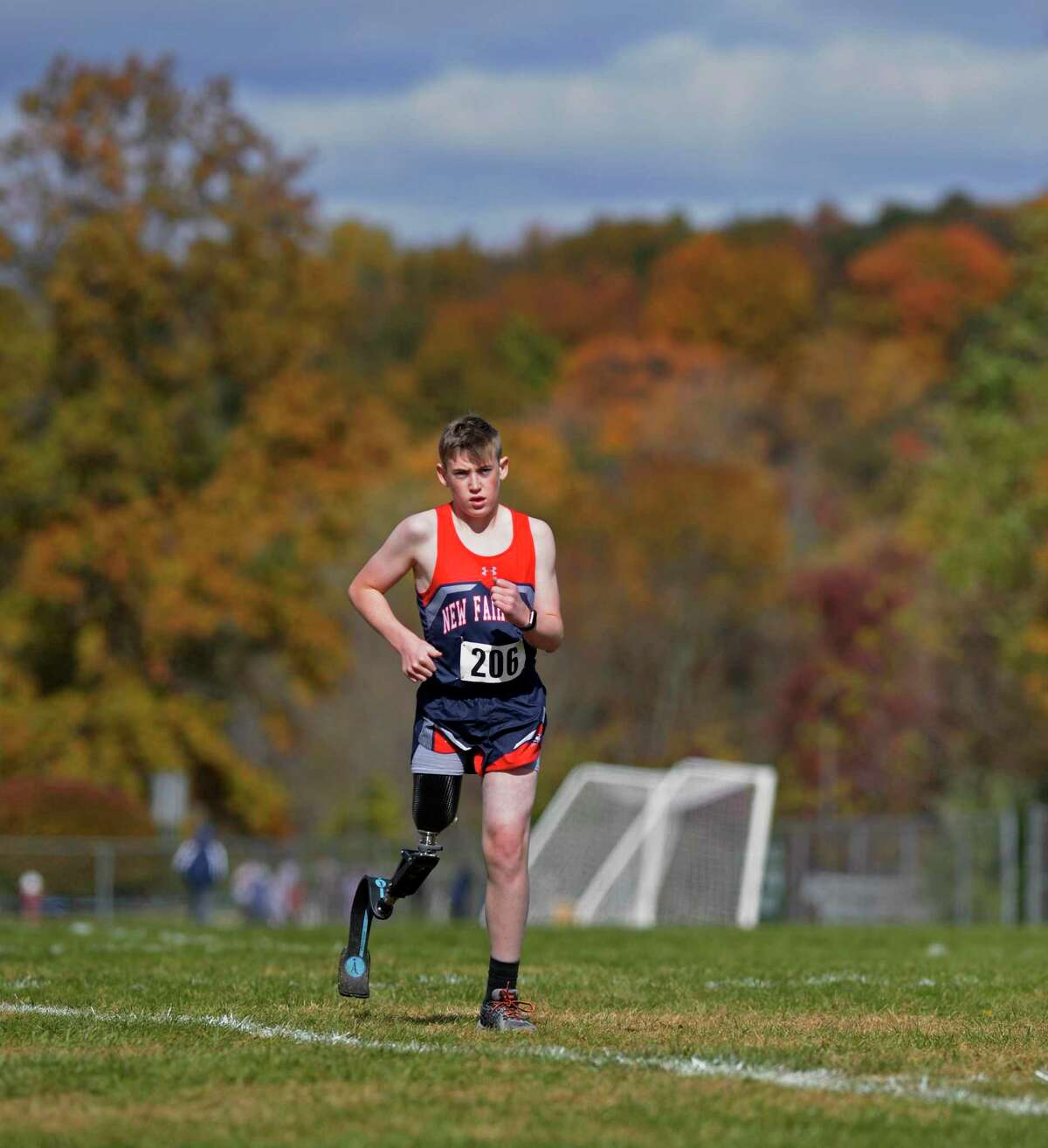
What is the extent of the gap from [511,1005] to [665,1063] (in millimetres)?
1231

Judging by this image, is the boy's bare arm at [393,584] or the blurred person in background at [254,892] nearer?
the boy's bare arm at [393,584]

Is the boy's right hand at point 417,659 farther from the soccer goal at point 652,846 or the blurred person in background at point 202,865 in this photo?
the blurred person in background at point 202,865

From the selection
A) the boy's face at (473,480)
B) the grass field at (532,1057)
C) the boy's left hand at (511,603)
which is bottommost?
the grass field at (532,1057)

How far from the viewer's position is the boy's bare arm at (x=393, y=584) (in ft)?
23.4

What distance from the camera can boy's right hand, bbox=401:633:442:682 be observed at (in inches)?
280

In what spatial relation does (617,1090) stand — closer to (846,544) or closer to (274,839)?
(274,839)

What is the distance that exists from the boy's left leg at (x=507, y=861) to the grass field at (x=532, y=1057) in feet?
0.88

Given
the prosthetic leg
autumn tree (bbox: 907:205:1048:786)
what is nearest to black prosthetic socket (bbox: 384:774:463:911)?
the prosthetic leg

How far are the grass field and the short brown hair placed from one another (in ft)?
6.45

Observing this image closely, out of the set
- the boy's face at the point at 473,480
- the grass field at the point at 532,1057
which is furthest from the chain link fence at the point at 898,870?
the boy's face at the point at 473,480

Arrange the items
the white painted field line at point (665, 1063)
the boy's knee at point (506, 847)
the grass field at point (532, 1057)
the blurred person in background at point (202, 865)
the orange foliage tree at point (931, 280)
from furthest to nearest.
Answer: the orange foliage tree at point (931, 280), the blurred person in background at point (202, 865), the boy's knee at point (506, 847), the white painted field line at point (665, 1063), the grass field at point (532, 1057)

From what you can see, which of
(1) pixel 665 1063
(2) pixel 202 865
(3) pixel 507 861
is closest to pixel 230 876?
(2) pixel 202 865

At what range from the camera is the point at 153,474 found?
42.9 meters

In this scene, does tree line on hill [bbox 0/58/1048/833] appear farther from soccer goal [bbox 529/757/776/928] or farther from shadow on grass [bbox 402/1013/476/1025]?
shadow on grass [bbox 402/1013/476/1025]
